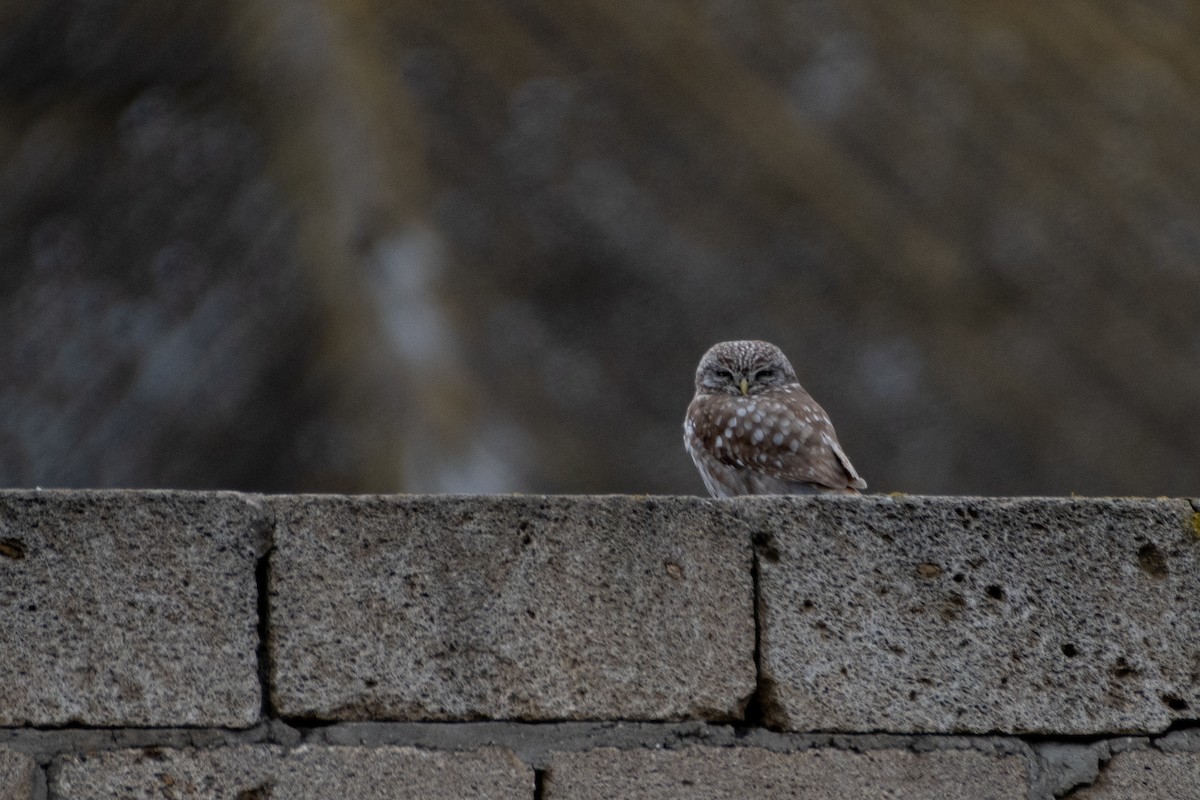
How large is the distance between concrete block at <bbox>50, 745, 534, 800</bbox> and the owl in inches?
43.0

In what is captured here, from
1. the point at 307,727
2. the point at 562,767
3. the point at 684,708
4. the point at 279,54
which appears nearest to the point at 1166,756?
the point at 684,708

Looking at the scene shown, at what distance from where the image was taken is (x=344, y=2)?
64.1 ft

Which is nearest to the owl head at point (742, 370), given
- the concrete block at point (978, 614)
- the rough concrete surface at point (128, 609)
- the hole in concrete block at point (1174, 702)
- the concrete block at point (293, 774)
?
the concrete block at point (978, 614)

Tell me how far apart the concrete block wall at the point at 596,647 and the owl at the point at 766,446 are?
0.53 meters

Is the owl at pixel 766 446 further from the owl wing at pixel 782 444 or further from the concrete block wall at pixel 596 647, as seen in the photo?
the concrete block wall at pixel 596 647

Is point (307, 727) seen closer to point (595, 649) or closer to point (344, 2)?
point (595, 649)

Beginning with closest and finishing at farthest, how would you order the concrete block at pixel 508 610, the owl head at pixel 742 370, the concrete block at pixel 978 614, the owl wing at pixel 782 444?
1. the concrete block at pixel 508 610
2. the concrete block at pixel 978 614
3. the owl wing at pixel 782 444
4. the owl head at pixel 742 370

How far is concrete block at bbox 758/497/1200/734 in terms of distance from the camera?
145 inches

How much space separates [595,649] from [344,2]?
16.9 m

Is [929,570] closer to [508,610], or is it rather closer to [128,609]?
[508,610]

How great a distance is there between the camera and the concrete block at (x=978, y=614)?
3688 millimetres

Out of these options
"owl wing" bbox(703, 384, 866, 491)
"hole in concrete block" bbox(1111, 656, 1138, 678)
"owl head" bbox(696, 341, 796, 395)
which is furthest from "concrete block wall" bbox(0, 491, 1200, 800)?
"owl head" bbox(696, 341, 796, 395)

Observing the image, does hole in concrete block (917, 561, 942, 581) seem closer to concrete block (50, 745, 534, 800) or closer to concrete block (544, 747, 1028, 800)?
concrete block (544, 747, 1028, 800)

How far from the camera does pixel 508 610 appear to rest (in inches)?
142
